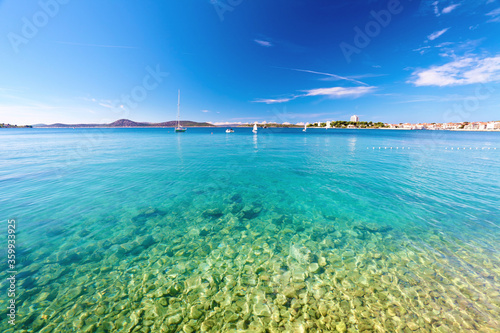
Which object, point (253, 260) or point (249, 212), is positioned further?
point (249, 212)

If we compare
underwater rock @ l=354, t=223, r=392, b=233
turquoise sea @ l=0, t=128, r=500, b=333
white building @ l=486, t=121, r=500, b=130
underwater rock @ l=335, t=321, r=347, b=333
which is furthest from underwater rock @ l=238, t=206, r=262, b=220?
white building @ l=486, t=121, r=500, b=130

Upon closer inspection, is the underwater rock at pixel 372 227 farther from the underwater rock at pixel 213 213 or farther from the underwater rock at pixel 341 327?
the underwater rock at pixel 213 213

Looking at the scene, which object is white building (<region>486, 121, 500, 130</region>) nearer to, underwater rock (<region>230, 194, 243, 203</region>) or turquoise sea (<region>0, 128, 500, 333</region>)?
turquoise sea (<region>0, 128, 500, 333</region>)

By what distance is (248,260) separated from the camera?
6.85 metres

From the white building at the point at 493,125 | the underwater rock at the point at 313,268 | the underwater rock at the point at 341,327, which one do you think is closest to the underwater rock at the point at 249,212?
the underwater rock at the point at 313,268

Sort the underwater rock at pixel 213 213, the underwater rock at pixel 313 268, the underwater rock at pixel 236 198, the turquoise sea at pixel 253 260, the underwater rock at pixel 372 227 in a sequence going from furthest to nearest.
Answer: the underwater rock at pixel 236 198 < the underwater rock at pixel 213 213 < the underwater rock at pixel 372 227 < the underwater rock at pixel 313 268 < the turquoise sea at pixel 253 260

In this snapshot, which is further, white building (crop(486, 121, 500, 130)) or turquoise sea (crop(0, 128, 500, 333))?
white building (crop(486, 121, 500, 130))

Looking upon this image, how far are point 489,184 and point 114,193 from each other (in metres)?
30.4

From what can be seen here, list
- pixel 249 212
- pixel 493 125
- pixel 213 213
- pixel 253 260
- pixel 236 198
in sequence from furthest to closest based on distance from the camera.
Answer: pixel 493 125 < pixel 236 198 < pixel 249 212 < pixel 213 213 < pixel 253 260

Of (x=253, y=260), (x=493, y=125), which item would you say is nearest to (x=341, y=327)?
(x=253, y=260)

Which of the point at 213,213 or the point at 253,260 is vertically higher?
the point at 213,213

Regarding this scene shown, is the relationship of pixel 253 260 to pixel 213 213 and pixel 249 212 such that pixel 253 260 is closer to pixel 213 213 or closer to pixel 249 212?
pixel 249 212

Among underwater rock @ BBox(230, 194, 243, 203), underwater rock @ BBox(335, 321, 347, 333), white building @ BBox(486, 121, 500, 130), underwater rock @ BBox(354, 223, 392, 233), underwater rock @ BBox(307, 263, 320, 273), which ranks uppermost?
white building @ BBox(486, 121, 500, 130)

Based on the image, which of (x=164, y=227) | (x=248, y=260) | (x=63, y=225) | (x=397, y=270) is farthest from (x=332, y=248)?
(x=63, y=225)
